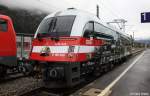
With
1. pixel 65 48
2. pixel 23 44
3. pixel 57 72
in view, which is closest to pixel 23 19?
pixel 23 44

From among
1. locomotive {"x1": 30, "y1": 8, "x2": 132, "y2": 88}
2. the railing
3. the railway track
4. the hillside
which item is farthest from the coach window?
the hillside

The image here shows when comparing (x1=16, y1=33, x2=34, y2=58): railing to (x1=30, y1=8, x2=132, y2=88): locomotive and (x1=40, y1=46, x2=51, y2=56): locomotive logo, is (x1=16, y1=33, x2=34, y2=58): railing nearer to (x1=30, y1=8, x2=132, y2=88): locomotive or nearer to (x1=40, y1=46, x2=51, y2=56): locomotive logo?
(x1=30, y1=8, x2=132, y2=88): locomotive

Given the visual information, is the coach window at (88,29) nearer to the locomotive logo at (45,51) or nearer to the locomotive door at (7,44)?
the locomotive logo at (45,51)

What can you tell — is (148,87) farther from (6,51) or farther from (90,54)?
(6,51)

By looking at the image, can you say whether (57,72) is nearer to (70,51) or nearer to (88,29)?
(70,51)

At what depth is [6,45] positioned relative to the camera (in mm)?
13039

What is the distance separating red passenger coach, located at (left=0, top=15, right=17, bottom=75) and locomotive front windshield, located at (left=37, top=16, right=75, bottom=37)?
2.02 meters

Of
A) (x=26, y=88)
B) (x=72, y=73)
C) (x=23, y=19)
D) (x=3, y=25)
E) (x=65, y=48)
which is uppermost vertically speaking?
(x=23, y=19)

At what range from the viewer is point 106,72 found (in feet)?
55.3

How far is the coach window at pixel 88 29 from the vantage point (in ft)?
37.4

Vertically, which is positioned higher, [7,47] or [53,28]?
[53,28]

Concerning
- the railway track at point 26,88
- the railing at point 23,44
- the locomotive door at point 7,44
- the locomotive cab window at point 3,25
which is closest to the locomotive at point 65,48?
the railway track at point 26,88

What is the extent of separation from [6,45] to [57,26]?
3.05m

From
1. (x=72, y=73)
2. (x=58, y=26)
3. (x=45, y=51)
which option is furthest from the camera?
(x=58, y=26)
